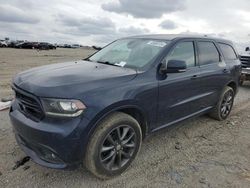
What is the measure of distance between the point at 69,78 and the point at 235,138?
334 centimetres

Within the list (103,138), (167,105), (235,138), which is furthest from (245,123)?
(103,138)

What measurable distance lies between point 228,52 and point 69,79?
405cm

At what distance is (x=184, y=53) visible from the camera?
180 inches

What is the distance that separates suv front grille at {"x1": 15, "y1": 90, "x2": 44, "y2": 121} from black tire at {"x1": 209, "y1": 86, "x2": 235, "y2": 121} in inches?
150

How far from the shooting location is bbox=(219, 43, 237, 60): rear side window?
582cm

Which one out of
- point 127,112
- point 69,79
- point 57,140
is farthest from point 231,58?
point 57,140

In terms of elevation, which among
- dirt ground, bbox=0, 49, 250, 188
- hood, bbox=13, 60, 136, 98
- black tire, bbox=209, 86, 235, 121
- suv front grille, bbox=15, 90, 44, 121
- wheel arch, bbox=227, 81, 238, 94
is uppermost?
hood, bbox=13, 60, 136, 98

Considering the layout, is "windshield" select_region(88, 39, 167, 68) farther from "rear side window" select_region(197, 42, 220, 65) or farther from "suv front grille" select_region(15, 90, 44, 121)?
"suv front grille" select_region(15, 90, 44, 121)

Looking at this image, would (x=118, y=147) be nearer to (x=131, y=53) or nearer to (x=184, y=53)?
(x=131, y=53)

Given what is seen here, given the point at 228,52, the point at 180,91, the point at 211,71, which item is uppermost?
the point at 228,52

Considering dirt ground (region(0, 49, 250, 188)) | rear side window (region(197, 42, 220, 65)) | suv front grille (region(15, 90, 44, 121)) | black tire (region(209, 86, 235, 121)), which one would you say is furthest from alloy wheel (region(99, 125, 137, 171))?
black tire (region(209, 86, 235, 121))

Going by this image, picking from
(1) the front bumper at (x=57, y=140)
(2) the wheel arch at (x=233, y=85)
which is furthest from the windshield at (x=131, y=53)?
(2) the wheel arch at (x=233, y=85)

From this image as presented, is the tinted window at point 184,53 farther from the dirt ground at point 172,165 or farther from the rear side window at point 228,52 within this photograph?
the rear side window at point 228,52

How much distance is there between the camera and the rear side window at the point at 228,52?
5.82 meters
